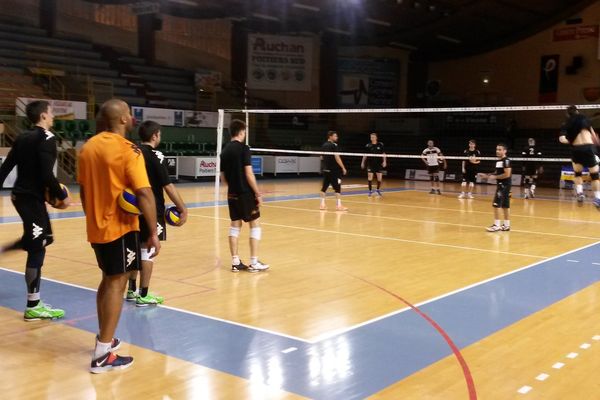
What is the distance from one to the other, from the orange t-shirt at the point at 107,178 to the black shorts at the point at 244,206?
3.29 m

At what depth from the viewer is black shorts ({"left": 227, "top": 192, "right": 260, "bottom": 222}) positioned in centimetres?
724

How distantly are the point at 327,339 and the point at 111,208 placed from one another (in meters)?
2.00

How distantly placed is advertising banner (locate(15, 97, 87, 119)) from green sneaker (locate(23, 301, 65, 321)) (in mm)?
16020

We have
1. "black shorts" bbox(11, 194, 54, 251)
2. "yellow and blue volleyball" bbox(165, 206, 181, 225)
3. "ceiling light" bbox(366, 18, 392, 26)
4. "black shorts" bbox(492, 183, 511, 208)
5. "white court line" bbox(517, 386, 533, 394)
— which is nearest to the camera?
"white court line" bbox(517, 386, 533, 394)

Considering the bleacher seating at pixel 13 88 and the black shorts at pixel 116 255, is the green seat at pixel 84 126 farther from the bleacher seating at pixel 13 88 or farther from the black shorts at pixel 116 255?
the black shorts at pixel 116 255

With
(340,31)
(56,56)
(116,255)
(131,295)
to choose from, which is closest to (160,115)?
(56,56)

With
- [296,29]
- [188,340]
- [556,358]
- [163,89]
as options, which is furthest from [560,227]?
[296,29]

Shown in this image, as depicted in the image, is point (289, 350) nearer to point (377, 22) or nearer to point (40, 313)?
point (40, 313)

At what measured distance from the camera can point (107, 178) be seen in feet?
12.7

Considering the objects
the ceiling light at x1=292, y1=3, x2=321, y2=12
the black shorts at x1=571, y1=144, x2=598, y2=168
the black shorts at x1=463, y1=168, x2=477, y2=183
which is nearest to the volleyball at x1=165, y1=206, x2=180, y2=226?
the black shorts at x1=571, y1=144, x2=598, y2=168

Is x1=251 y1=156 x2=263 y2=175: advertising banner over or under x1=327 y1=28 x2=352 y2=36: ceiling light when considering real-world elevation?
under

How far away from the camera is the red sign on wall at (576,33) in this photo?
28.4 meters

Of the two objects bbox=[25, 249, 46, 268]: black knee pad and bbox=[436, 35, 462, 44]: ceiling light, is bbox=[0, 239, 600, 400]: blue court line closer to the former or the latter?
bbox=[25, 249, 46, 268]: black knee pad

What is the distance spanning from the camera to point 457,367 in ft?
14.0
